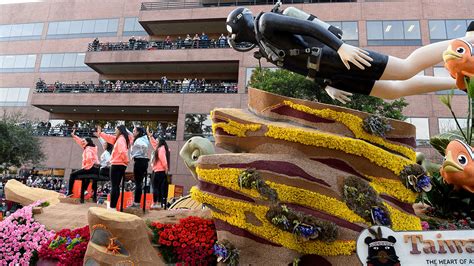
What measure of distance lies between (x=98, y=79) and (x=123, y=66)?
3.58 m

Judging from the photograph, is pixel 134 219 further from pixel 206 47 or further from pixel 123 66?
pixel 123 66

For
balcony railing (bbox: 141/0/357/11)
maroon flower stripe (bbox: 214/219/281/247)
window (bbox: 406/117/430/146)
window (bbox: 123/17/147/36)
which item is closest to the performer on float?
maroon flower stripe (bbox: 214/219/281/247)

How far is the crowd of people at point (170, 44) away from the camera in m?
28.0

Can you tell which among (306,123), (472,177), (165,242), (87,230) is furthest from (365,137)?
(87,230)

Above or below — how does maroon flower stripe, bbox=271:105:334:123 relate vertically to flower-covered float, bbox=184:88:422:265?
above

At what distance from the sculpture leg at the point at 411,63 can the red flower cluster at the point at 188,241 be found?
3.69 m

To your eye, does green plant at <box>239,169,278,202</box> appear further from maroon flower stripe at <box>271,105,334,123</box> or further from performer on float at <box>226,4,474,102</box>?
performer on float at <box>226,4,474,102</box>

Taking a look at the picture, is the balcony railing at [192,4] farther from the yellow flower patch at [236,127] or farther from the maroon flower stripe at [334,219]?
the maroon flower stripe at [334,219]

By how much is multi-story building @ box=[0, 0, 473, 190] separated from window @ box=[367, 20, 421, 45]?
0.21 feet

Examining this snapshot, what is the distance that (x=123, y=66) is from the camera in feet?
101

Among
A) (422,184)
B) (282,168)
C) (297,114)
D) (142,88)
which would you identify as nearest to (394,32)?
(142,88)

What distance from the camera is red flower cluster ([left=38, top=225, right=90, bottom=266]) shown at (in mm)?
6016

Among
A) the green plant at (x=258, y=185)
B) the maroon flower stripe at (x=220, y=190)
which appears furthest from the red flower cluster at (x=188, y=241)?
the green plant at (x=258, y=185)

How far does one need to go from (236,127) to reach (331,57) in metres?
1.88
